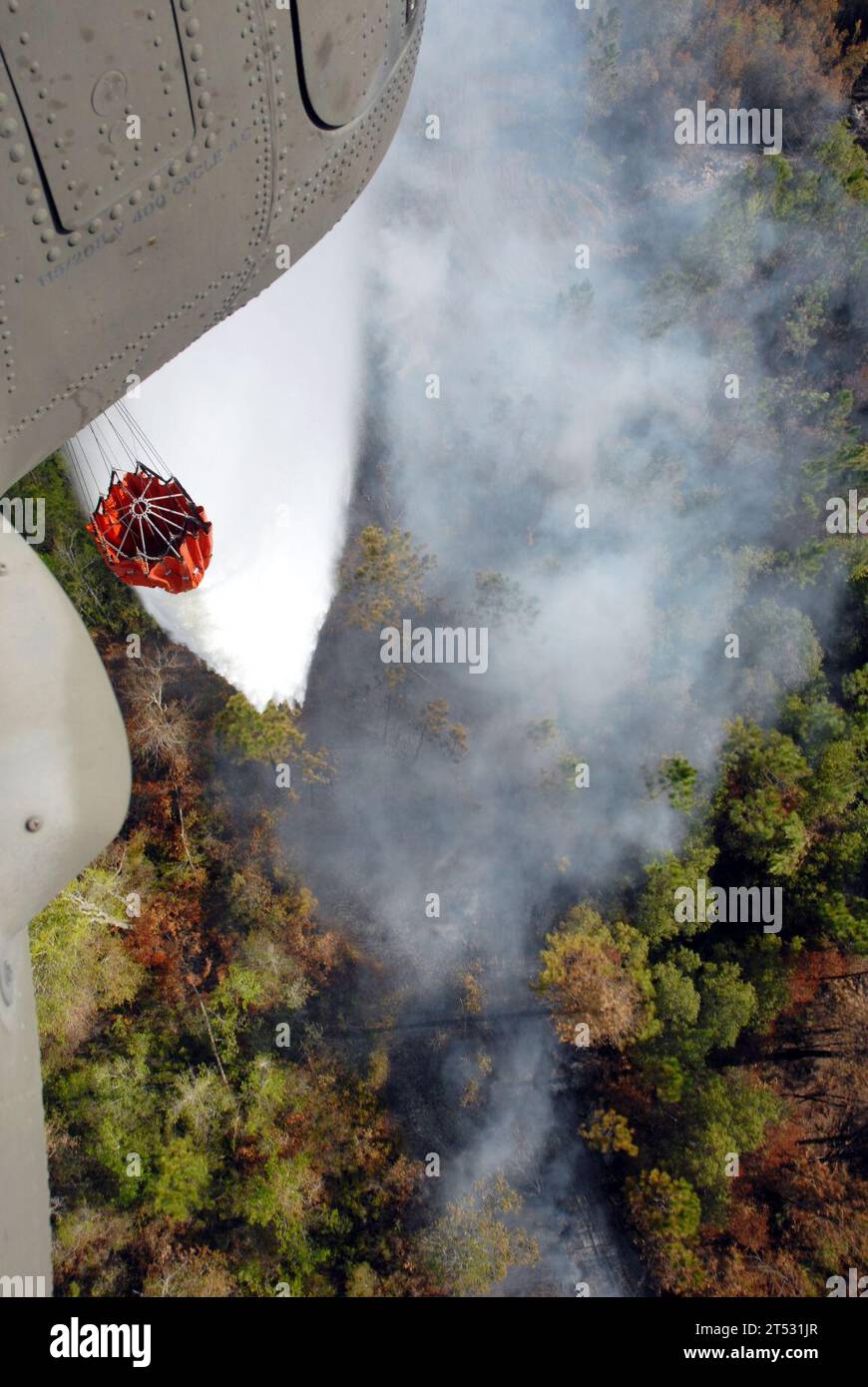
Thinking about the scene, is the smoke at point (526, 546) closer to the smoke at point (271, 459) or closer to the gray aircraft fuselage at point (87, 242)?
the smoke at point (271, 459)

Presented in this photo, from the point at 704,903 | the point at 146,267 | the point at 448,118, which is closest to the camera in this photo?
the point at 146,267

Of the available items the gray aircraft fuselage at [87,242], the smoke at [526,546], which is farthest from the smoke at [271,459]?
the gray aircraft fuselage at [87,242]

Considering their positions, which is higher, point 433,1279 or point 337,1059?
point 337,1059

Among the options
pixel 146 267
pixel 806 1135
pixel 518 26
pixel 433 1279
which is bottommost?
pixel 433 1279

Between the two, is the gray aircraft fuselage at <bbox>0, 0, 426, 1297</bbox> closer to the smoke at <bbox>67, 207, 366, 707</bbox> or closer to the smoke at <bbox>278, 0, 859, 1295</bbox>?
the smoke at <bbox>67, 207, 366, 707</bbox>

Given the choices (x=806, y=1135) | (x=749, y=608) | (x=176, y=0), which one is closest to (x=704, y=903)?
(x=806, y=1135)

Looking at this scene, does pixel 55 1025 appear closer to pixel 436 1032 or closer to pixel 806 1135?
pixel 436 1032
